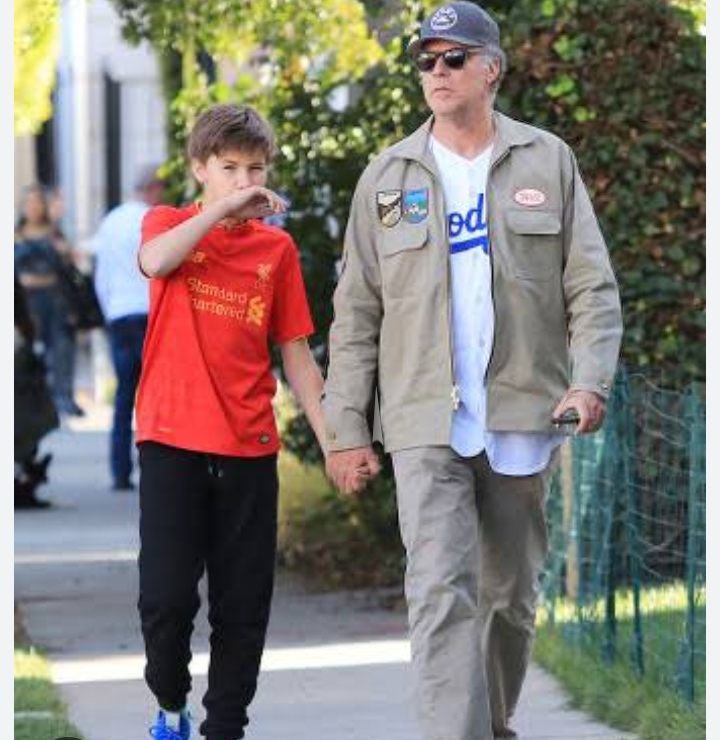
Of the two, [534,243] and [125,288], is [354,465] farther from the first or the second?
[125,288]

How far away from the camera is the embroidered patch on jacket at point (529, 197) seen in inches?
243

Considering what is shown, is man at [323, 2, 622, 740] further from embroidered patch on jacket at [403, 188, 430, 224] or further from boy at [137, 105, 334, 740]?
boy at [137, 105, 334, 740]

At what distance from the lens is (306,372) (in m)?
6.61

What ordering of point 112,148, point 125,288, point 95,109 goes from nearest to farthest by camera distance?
point 125,288
point 95,109
point 112,148

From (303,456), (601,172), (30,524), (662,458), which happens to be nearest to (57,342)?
(30,524)

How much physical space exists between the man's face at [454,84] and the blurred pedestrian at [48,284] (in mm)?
10854

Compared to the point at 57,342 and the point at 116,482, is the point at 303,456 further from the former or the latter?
the point at 57,342

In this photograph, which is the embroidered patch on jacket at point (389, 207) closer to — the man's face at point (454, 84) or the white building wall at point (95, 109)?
the man's face at point (454, 84)

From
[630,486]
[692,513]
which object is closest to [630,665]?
[630,486]

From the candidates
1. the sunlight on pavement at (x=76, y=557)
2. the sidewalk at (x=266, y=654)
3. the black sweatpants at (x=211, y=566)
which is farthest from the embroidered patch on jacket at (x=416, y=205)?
the sunlight on pavement at (x=76, y=557)

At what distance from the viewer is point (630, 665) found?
8414 millimetres

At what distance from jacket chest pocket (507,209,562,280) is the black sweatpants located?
2.74 feet

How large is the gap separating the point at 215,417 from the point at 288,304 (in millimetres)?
400

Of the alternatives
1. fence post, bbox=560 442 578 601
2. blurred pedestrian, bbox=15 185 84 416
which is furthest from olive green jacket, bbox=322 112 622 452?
blurred pedestrian, bbox=15 185 84 416
